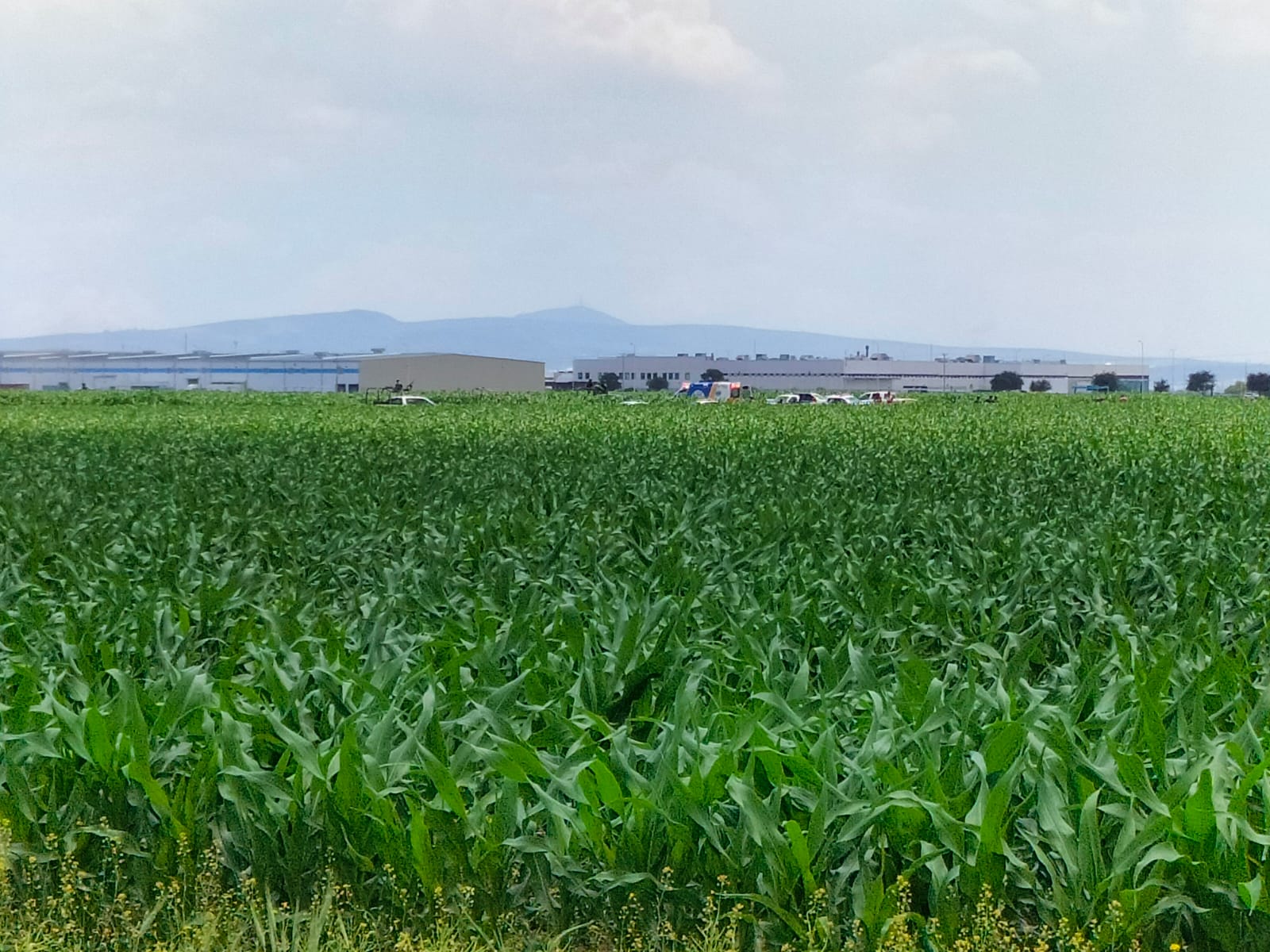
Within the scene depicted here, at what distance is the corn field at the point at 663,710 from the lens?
4.15m

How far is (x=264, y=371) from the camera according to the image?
412ft

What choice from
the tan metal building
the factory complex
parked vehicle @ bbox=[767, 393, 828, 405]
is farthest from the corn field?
the tan metal building

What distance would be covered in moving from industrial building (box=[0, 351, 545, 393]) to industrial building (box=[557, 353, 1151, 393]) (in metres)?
49.5

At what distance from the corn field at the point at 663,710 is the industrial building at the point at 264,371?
313ft

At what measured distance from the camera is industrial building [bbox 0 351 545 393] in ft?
357

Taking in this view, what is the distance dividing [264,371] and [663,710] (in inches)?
4936

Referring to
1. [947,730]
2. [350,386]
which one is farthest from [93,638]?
[350,386]

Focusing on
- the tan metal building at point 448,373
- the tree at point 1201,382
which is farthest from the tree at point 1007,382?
the tan metal building at point 448,373

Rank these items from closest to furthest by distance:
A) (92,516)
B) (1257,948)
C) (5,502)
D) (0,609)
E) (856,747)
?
1. (1257,948)
2. (856,747)
3. (0,609)
4. (92,516)
5. (5,502)

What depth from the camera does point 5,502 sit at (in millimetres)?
13609

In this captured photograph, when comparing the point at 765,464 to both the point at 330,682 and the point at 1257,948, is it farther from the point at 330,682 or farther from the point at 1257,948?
the point at 1257,948

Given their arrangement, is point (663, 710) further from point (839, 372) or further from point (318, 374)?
point (839, 372)

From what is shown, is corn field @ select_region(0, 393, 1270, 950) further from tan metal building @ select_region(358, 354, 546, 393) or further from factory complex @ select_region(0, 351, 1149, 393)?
tan metal building @ select_region(358, 354, 546, 393)

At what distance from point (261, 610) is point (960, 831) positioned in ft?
13.8
